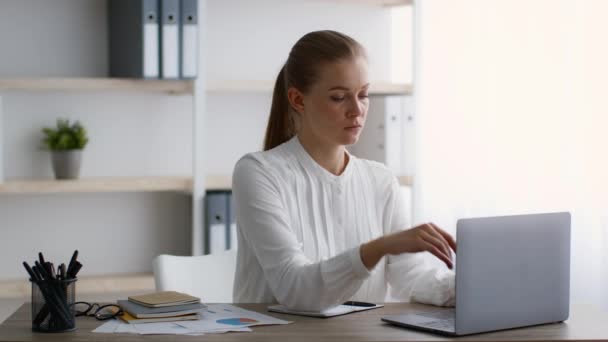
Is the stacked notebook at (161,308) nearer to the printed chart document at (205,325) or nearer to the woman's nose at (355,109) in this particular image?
the printed chart document at (205,325)

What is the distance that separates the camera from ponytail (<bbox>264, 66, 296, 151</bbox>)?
2.31m

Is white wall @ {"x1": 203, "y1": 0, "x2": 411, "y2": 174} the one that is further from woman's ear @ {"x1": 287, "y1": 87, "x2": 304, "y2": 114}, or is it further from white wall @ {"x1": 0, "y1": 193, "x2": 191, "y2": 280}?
woman's ear @ {"x1": 287, "y1": 87, "x2": 304, "y2": 114}

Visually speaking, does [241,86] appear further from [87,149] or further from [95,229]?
[95,229]

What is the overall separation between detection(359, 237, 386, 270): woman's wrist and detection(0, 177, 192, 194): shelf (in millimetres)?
1633

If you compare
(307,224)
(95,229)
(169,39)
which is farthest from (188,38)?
(307,224)

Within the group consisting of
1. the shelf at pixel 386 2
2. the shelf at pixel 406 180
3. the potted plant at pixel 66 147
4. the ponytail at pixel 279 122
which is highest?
the shelf at pixel 386 2

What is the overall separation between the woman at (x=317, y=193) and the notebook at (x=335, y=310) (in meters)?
0.02

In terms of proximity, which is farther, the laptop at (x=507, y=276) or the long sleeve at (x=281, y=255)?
the long sleeve at (x=281, y=255)

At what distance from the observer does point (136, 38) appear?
3.13m

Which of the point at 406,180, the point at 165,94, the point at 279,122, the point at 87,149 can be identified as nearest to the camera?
the point at 279,122

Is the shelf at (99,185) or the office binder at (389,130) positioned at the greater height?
the office binder at (389,130)

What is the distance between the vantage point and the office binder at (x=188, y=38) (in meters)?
3.18

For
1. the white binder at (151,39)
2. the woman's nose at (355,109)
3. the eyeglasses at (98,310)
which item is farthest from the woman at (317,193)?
the white binder at (151,39)

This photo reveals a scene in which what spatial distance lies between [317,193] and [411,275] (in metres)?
0.29
